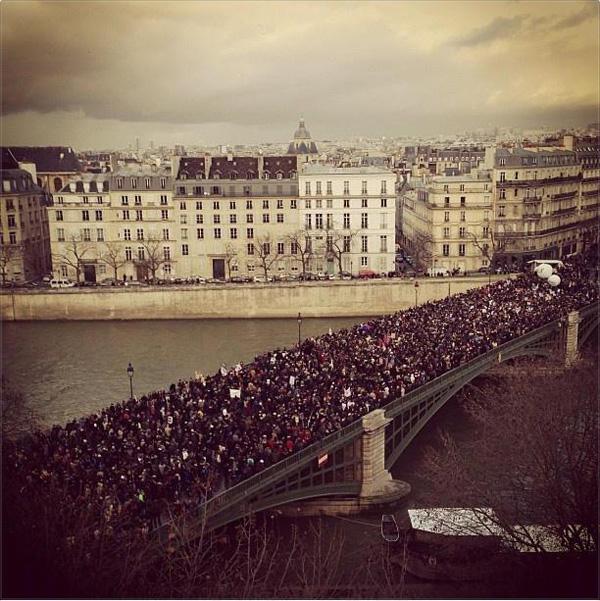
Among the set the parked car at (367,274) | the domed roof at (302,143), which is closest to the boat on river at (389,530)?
the parked car at (367,274)

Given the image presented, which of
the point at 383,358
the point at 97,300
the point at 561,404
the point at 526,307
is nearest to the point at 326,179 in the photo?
the point at 97,300

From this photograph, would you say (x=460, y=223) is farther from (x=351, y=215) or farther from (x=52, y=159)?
(x=52, y=159)

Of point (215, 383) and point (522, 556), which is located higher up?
point (215, 383)

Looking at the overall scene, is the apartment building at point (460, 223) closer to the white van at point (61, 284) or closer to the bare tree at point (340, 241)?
the bare tree at point (340, 241)

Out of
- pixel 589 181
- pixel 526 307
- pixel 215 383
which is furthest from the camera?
pixel 589 181

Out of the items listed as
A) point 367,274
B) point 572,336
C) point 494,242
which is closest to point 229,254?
point 367,274

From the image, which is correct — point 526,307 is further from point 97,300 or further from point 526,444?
point 97,300

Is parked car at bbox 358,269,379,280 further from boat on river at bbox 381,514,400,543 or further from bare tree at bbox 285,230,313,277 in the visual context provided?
boat on river at bbox 381,514,400,543
